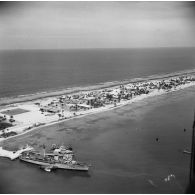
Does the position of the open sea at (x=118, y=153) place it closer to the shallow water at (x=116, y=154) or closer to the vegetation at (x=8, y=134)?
the shallow water at (x=116, y=154)

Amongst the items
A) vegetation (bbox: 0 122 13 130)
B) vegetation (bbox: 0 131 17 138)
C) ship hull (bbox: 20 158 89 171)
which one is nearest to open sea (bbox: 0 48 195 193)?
ship hull (bbox: 20 158 89 171)

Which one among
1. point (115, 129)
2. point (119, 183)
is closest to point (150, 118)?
point (115, 129)

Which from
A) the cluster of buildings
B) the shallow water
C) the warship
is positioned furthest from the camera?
the cluster of buildings

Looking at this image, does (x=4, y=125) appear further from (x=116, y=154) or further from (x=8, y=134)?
(x=116, y=154)

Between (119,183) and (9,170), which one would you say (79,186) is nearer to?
(119,183)

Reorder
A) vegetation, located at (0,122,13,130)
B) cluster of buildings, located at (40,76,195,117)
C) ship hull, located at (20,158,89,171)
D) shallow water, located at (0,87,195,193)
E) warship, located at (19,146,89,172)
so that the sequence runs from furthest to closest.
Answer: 1. cluster of buildings, located at (40,76,195,117)
2. vegetation, located at (0,122,13,130)
3. warship, located at (19,146,89,172)
4. ship hull, located at (20,158,89,171)
5. shallow water, located at (0,87,195,193)

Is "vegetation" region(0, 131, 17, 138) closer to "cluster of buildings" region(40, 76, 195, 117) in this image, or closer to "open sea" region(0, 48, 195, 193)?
"open sea" region(0, 48, 195, 193)

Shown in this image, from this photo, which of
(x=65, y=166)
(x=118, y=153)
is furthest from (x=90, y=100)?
(x=65, y=166)

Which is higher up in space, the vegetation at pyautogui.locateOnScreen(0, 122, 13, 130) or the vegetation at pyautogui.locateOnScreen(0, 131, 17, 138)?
the vegetation at pyautogui.locateOnScreen(0, 122, 13, 130)

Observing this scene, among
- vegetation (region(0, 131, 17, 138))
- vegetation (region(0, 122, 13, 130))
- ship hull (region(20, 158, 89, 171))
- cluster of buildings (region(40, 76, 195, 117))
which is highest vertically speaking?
cluster of buildings (region(40, 76, 195, 117))

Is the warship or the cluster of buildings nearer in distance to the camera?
the warship
